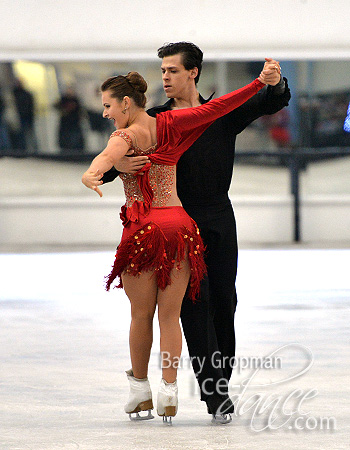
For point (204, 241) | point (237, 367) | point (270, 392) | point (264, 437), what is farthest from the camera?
point (237, 367)

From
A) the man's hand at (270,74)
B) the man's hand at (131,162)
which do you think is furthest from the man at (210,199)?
the man's hand at (131,162)

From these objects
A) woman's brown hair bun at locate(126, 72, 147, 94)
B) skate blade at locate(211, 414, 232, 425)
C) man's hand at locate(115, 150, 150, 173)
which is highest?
woman's brown hair bun at locate(126, 72, 147, 94)

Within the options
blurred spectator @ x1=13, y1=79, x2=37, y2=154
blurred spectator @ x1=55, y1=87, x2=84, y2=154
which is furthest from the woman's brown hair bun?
blurred spectator @ x1=13, y1=79, x2=37, y2=154

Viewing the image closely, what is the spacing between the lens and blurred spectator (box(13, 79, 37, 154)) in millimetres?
9688

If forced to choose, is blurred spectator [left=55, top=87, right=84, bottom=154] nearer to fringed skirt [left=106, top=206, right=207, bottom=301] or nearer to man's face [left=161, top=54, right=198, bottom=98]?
man's face [left=161, top=54, right=198, bottom=98]

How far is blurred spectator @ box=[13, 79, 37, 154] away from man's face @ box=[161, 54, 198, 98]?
265 inches

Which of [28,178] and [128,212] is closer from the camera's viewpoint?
[128,212]

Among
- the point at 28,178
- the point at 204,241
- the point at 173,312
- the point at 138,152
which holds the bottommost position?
the point at 28,178

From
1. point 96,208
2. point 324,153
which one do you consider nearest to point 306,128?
point 324,153

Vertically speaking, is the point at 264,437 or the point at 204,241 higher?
the point at 204,241

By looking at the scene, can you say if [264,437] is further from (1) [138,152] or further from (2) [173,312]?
(1) [138,152]

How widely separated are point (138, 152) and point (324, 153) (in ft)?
22.6

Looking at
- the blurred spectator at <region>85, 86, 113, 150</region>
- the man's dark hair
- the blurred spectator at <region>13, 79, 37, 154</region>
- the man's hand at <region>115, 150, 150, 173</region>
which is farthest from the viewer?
the blurred spectator at <region>13, 79, 37, 154</region>

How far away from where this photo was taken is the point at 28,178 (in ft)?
31.8
